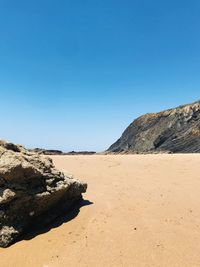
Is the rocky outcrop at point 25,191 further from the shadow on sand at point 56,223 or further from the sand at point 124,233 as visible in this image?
the sand at point 124,233

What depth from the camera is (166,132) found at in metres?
48.1

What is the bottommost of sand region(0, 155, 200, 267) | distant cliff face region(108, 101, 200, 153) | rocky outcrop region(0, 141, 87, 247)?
sand region(0, 155, 200, 267)

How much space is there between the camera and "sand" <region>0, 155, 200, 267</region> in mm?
4906

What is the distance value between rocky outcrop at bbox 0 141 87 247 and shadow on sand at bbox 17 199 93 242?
110mm

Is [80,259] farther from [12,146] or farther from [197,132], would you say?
[197,132]

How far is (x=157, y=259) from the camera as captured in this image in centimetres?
482

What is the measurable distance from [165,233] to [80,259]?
1.77 metres

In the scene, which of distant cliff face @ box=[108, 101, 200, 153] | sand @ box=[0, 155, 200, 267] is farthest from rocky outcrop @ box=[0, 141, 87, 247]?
distant cliff face @ box=[108, 101, 200, 153]

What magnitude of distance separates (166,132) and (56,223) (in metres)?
43.5

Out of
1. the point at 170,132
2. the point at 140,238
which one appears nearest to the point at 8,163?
the point at 140,238

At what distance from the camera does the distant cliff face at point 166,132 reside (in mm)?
40188

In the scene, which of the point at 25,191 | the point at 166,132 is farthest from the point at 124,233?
the point at 166,132

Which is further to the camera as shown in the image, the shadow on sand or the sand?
the shadow on sand

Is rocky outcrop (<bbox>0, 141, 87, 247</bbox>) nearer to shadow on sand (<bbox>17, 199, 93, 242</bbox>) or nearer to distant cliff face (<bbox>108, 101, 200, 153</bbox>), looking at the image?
shadow on sand (<bbox>17, 199, 93, 242</bbox>)
